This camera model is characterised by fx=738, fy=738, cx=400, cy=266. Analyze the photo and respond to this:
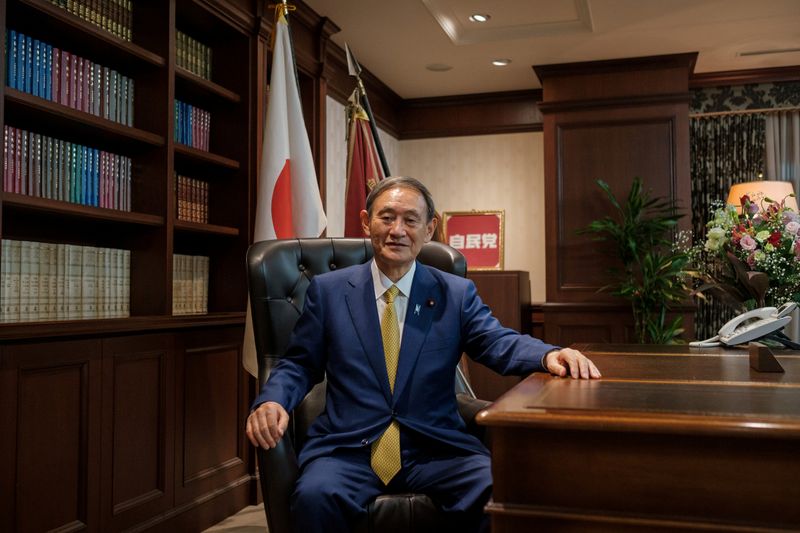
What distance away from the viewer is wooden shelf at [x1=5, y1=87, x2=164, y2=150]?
244 cm

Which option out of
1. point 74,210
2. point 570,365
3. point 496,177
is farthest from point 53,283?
point 496,177

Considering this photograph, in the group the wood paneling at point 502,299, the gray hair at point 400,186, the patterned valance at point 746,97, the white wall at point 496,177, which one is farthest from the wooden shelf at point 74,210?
the patterned valance at point 746,97

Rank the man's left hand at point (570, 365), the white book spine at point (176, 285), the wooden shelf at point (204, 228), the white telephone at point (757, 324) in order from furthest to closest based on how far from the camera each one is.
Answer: the white book spine at point (176, 285) → the wooden shelf at point (204, 228) → the white telephone at point (757, 324) → the man's left hand at point (570, 365)

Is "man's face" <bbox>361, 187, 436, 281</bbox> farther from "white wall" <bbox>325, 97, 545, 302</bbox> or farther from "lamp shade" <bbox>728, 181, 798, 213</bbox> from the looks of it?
"white wall" <bbox>325, 97, 545, 302</bbox>

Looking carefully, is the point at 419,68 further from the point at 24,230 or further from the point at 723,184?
the point at 24,230

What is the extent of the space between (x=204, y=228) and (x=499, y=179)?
3.46m

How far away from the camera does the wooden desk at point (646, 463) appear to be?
108 cm

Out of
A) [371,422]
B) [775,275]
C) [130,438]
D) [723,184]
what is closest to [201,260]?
[130,438]

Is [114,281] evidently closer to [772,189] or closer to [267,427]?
[267,427]

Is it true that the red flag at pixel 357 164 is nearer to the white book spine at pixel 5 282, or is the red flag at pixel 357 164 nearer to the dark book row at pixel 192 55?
the dark book row at pixel 192 55

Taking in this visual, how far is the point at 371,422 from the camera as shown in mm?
1804

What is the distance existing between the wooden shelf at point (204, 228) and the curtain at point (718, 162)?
3.67m

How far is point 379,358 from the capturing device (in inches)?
72.7

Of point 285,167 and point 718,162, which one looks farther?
point 718,162
